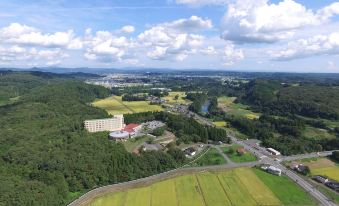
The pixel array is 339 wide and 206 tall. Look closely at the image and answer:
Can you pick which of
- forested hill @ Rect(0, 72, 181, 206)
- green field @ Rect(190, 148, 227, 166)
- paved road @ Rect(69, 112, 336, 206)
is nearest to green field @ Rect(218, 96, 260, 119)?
paved road @ Rect(69, 112, 336, 206)

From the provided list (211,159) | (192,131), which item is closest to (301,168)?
(211,159)

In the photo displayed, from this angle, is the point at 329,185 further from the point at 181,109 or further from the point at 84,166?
the point at 181,109

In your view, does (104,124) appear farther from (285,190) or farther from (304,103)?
(304,103)

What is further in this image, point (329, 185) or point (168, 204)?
point (329, 185)

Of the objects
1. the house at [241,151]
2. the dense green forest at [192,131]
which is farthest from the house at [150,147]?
the house at [241,151]

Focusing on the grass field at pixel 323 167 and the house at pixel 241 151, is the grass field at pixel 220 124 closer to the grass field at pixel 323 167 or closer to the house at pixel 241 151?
the house at pixel 241 151

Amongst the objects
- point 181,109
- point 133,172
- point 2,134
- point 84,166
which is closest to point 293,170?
point 133,172

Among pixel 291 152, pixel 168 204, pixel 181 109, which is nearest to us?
pixel 168 204
